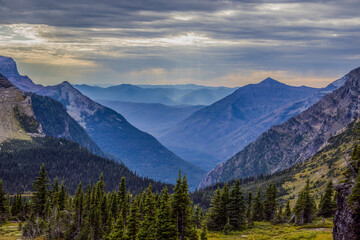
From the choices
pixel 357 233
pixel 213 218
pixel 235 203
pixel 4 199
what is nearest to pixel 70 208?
pixel 4 199

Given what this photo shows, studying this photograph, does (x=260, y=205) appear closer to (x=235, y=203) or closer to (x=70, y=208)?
(x=235, y=203)

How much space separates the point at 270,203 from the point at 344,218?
184 ft

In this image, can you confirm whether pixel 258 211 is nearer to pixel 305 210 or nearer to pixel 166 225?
pixel 305 210

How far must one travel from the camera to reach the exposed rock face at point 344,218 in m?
31.4

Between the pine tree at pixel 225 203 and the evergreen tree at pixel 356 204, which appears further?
the pine tree at pixel 225 203

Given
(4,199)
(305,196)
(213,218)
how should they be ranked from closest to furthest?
1. (305,196)
2. (213,218)
3. (4,199)

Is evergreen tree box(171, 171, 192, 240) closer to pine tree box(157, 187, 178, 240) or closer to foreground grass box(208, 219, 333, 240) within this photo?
pine tree box(157, 187, 178, 240)

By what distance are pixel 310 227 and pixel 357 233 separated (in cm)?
3117

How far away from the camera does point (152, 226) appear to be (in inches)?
1786

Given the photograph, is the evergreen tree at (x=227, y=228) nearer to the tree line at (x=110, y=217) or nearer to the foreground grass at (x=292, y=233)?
the foreground grass at (x=292, y=233)

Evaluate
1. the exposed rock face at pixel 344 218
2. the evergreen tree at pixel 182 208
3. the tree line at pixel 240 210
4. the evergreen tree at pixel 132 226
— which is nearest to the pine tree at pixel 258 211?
the tree line at pixel 240 210

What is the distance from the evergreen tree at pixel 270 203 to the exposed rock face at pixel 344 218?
5221 centimetres

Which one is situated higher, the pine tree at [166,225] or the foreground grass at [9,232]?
the pine tree at [166,225]

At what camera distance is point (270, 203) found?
86.6m
